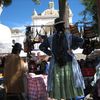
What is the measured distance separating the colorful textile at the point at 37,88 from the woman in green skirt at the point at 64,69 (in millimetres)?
1604

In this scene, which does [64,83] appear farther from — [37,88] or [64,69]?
[37,88]

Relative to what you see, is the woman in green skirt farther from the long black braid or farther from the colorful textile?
the colorful textile

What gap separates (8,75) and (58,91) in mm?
2020

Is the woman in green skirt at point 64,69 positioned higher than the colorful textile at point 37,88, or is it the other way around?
the woman in green skirt at point 64,69

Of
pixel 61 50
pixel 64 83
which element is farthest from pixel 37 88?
pixel 61 50

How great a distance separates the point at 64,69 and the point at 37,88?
1.91 metres

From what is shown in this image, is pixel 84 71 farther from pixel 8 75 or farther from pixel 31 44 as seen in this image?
pixel 31 44

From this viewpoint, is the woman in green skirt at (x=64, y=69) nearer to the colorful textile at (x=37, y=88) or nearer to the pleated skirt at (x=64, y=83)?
the pleated skirt at (x=64, y=83)

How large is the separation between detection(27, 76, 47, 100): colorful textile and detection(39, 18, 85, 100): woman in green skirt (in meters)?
1.60

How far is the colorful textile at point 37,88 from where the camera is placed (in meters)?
9.80

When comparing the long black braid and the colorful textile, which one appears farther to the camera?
the colorful textile

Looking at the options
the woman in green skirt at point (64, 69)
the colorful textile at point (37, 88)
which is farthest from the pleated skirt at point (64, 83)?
the colorful textile at point (37, 88)

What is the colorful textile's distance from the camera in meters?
9.80

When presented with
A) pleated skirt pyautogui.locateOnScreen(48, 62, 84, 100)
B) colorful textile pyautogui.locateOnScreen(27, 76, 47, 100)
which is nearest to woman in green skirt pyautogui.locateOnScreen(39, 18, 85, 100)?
pleated skirt pyautogui.locateOnScreen(48, 62, 84, 100)
